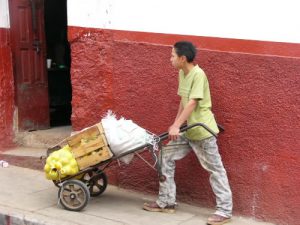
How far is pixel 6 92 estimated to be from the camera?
726cm

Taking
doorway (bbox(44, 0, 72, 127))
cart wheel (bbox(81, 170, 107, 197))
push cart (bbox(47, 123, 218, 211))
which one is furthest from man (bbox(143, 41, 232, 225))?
doorway (bbox(44, 0, 72, 127))

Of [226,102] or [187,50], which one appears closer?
[187,50]

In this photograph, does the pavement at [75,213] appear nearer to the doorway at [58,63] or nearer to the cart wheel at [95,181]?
the cart wheel at [95,181]

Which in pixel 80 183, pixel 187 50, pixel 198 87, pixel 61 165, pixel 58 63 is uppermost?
pixel 187 50

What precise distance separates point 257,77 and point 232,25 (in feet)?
1.79

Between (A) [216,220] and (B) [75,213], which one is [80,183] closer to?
(B) [75,213]

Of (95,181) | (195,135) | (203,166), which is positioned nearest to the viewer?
(195,135)

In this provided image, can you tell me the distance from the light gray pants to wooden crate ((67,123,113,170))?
59 cm

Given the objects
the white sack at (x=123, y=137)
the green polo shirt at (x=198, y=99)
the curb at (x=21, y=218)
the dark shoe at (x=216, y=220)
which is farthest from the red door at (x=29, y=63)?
the dark shoe at (x=216, y=220)

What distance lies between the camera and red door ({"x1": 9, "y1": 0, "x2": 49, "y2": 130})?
741 cm

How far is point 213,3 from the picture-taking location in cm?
543

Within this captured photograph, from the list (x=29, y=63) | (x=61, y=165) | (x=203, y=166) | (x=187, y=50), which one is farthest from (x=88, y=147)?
(x=29, y=63)

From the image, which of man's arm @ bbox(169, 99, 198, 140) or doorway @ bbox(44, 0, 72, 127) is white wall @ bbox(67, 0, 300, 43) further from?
doorway @ bbox(44, 0, 72, 127)

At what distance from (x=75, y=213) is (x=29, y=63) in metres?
2.77
